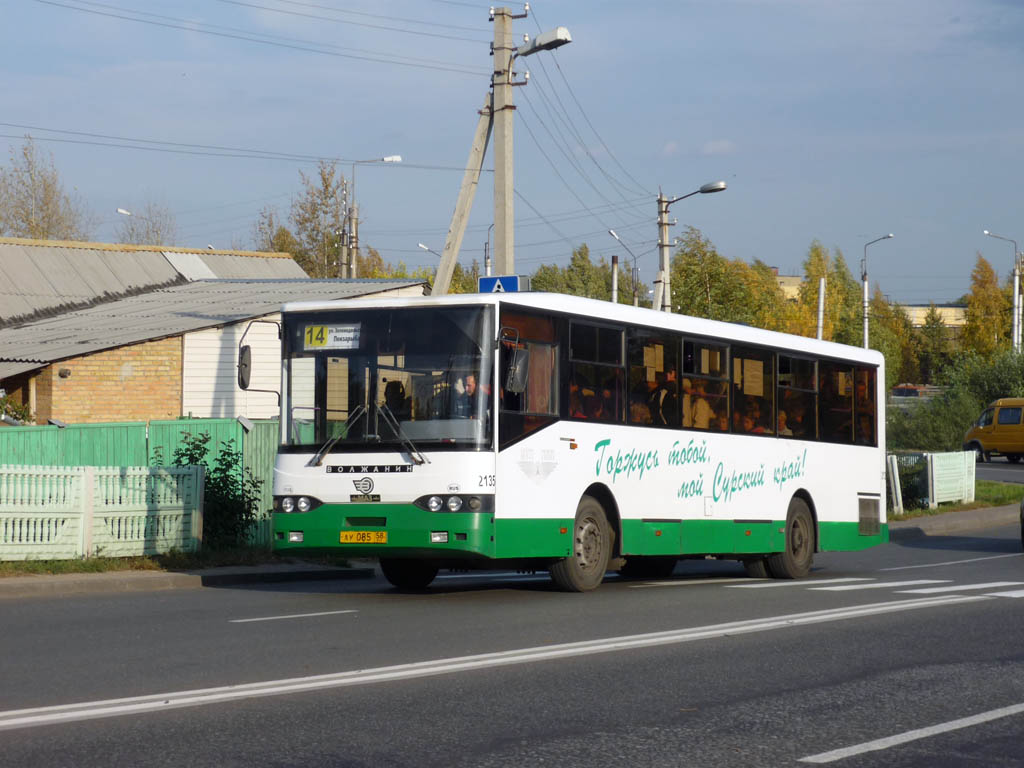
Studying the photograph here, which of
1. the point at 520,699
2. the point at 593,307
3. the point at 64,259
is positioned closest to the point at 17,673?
the point at 520,699

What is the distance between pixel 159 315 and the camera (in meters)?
38.8

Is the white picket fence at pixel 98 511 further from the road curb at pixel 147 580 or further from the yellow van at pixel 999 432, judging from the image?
the yellow van at pixel 999 432

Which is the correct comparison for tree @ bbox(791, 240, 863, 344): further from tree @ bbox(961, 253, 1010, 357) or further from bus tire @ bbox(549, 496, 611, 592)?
bus tire @ bbox(549, 496, 611, 592)

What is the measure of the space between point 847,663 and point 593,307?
6.10 m

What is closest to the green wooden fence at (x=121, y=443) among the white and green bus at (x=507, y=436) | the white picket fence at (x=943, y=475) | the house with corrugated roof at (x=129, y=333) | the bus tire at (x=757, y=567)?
the white and green bus at (x=507, y=436)

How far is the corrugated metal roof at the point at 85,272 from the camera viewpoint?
42719mm

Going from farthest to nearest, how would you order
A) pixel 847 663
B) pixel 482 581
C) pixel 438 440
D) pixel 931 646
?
pixel 482 581, pixel 438 440, pixel 931 646, pixel 847 663

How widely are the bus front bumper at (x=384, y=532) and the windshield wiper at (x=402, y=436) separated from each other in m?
0.45

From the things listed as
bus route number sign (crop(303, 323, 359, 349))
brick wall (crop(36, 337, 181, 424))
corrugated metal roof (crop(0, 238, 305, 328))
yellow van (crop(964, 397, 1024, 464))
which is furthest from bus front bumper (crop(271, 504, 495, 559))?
yellow van (crop(964, 397, 1024, 464))

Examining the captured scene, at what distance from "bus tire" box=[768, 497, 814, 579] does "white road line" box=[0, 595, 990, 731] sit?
17.5 feet

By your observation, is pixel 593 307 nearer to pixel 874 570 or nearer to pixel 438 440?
pixel 438 440

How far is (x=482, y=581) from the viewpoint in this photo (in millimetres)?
17062

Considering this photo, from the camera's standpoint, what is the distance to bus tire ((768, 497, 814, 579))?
709 inches

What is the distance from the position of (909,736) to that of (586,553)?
762 cm
